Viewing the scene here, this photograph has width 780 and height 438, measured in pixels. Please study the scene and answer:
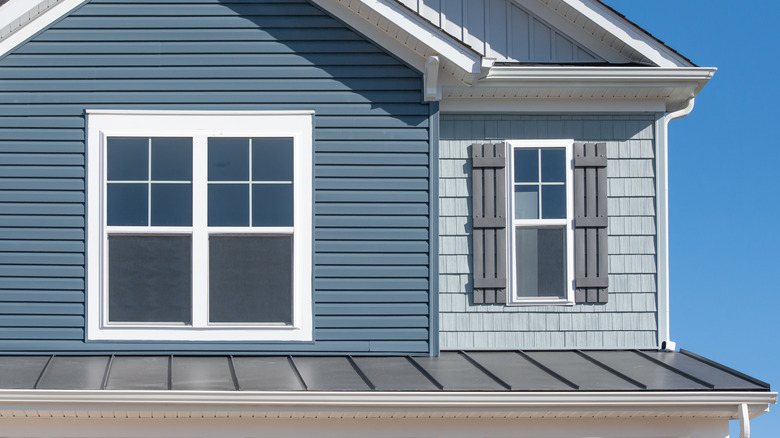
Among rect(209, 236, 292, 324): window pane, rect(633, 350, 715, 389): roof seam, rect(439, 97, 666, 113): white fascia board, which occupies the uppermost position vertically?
rect(439, 97, 666, 113): white fascia board

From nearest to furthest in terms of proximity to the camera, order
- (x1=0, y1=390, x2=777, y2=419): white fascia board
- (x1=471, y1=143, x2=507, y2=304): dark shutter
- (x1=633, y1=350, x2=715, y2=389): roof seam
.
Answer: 1. (x1=0, y1=390, x2=777, y2=419): white fascia board
2. (x1=633, y1=350, x2=715, y2=389): roof seam
3. (x1=471, y1=143, x2=507, y2=304): dark shutter

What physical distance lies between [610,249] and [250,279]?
10.5ft

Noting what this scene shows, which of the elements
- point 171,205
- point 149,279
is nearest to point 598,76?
point 171,205

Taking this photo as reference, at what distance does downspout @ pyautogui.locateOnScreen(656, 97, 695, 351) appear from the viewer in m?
8.02

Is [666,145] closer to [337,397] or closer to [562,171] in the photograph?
[562,171]

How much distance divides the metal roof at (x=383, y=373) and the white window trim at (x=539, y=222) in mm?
493

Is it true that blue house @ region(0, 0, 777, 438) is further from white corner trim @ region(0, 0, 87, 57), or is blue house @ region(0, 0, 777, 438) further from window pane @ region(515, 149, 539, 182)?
window pane @ region(515, 149, 539, 182)

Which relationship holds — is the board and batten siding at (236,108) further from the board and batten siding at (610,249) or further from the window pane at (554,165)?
the window pane at (554,165)

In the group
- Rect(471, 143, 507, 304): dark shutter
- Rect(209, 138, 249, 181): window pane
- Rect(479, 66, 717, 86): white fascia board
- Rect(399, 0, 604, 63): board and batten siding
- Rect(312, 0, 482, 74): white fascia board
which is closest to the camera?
Rect(312, 0, 482, 74): white fascia board

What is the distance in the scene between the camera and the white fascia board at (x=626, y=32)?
789cm

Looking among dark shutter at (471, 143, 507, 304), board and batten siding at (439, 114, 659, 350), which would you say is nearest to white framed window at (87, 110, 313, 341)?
board and batten siding at (439, 114, 659, 350)

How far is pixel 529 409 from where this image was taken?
21.9 feet

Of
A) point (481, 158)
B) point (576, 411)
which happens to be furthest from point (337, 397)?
point (481, 158)

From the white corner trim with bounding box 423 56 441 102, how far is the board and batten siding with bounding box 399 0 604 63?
82 centimetres
